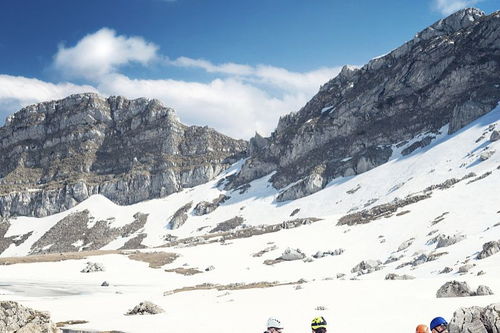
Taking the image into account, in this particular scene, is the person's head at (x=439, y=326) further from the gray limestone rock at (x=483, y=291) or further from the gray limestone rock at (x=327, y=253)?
the gray limestone rock at (x=327, y=253)

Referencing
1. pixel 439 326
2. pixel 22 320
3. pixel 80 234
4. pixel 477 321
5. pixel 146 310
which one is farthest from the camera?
pixel 80 234

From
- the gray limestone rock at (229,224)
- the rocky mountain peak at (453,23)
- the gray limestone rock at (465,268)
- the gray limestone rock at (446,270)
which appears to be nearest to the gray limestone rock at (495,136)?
the gray limestone rock at (446,270)

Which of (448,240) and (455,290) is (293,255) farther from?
(455,290)

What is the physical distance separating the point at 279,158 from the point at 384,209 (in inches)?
3787

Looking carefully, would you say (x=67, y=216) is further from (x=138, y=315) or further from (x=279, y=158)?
(x=138, y=315)

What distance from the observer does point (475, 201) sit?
57.7 metres

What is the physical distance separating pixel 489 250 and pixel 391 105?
130m

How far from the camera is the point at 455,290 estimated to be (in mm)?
23812

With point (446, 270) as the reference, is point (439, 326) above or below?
above

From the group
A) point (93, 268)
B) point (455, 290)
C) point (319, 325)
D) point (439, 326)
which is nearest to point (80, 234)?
point (93, 268)

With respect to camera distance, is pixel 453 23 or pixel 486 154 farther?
pixel 453 23

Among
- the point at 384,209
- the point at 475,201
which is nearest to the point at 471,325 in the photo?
the point at 475,201

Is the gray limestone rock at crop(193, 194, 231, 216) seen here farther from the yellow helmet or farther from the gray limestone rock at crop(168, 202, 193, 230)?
the yellow helmet

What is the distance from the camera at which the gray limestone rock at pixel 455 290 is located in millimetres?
23438
